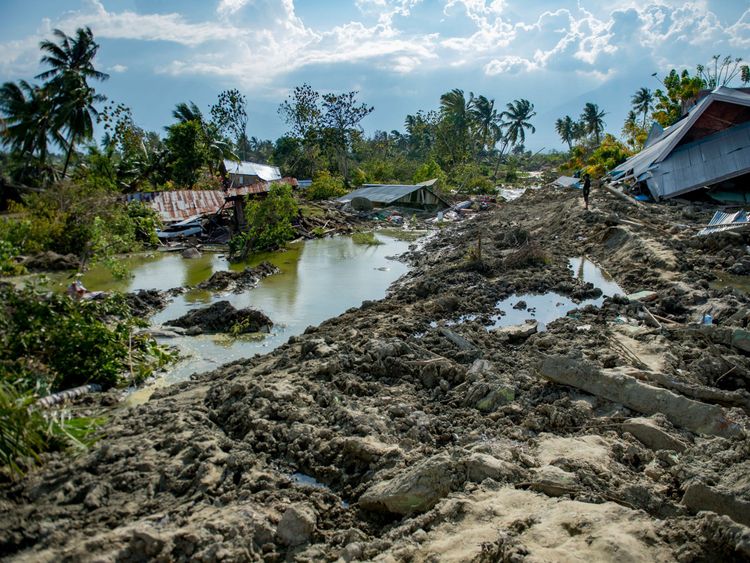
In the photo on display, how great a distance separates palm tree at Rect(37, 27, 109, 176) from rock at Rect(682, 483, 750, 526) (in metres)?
31.3

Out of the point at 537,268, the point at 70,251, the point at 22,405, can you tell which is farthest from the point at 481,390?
the point at 70,251

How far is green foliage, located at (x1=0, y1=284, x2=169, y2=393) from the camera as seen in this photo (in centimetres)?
779

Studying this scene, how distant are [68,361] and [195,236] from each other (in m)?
16.7

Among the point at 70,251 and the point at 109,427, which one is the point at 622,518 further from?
the point at 70,251

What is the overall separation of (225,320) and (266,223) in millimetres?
10815

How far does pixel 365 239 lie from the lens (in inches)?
947

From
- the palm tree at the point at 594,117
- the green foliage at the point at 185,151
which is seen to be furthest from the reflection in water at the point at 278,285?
the palm tree at the point at 594,117

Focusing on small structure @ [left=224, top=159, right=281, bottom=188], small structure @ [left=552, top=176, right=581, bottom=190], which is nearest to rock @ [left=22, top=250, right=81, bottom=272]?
small structure @ [left=224, top=159, right=281, bottom=188]

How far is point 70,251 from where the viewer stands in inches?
771

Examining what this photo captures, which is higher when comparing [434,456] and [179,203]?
[179,203]

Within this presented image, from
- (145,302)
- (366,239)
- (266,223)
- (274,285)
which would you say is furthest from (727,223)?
(145,302)

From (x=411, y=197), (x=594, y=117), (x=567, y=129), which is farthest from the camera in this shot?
(x=567, y=129)

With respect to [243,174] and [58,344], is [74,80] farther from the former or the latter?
[58,344]

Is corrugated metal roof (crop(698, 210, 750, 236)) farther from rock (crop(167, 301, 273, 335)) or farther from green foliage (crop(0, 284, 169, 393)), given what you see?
green foliage (crop(0, 284, 169, 393))
